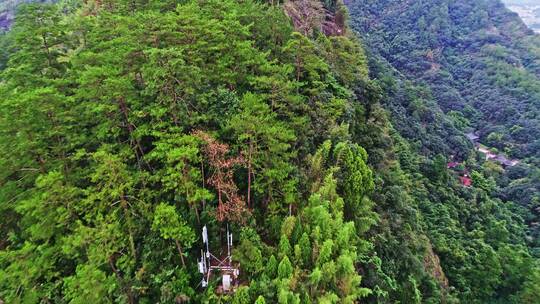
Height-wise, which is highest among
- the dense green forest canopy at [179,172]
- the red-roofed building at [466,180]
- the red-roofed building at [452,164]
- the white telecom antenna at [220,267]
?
the dense green forest canopy at [179,172]

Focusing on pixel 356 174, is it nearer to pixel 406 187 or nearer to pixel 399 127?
pixel 406 187

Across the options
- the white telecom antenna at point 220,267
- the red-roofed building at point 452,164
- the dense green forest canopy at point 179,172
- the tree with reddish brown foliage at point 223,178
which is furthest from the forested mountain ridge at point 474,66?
the white telecom antenna at point 220,267

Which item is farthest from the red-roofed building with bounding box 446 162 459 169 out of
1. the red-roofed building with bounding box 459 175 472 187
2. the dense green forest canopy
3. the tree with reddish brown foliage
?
the tree with reddish brown foliage

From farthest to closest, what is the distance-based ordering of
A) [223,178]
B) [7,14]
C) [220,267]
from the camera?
[7,14] → [223,178] → [220,267]

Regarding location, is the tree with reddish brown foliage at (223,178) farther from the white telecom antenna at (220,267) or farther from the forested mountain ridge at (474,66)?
the forested mountain ridge at (474,66)

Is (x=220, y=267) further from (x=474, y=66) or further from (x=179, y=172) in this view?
(x=474, y=66)

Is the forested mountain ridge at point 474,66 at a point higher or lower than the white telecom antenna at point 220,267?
lower

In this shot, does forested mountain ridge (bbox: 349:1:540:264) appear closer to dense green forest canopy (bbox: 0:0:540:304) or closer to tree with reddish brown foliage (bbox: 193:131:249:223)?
dense green forest canopy (bbox: 0:0:540:304)

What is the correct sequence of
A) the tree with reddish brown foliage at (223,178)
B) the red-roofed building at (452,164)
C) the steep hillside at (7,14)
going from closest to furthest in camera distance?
the tree with reddish brown foliage at (223,178)
the red-roofed building at (452,164)
the steep hillside at (7,14)

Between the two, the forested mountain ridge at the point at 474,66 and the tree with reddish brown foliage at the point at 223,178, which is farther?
the forested mountain ridge at the point at 474,66

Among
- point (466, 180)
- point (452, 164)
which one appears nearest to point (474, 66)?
point (452, 164)

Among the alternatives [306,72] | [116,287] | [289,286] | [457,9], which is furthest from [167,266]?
[457,9]

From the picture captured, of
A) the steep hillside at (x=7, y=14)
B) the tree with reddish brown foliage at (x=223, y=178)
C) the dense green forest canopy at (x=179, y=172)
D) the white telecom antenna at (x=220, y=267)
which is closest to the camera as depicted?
the dense green forest canopy at (x=179, y=172)
